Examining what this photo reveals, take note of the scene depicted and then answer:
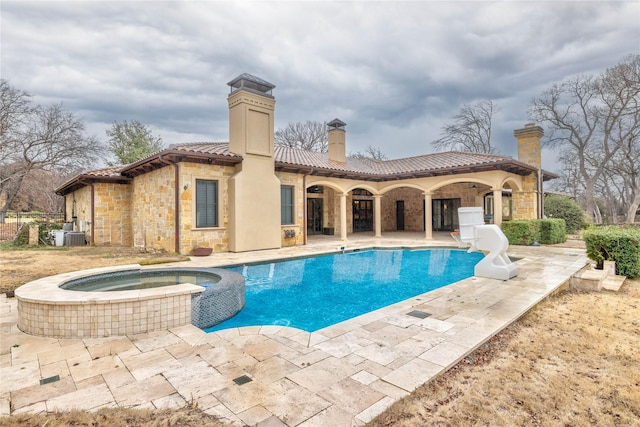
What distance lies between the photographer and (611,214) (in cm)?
2856

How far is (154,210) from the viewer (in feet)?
39.3

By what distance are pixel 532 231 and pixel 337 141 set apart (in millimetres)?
10349

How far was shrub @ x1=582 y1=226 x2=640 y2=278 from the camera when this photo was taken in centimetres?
708

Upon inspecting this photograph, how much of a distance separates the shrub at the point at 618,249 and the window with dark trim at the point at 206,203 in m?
10.7

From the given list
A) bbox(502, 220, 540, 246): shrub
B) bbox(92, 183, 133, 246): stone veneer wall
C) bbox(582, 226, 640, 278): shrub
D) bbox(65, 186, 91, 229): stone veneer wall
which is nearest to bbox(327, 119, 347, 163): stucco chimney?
bbox(502, 220, 540, 246): shrub

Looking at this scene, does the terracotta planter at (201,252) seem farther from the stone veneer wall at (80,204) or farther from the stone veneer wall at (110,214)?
the stone veneer wall at (80,204)

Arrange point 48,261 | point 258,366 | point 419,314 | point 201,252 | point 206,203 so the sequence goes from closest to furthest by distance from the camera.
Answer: point 258,366 → point 419,314 → point 48,261 → point 201,252 → point 206,203

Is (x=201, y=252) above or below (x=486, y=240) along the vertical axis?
below

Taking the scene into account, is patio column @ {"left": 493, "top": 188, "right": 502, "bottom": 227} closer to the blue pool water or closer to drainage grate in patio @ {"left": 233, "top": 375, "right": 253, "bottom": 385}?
the blue pool water

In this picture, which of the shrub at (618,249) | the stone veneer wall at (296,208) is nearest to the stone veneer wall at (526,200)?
the shrub at (618,249)

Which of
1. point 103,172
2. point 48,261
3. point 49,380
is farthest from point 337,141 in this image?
point 49,380

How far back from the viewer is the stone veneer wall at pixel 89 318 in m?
3.89

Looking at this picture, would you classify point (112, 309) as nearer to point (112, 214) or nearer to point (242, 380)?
point (242, 380)

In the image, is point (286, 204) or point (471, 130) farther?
point (471, 130)
